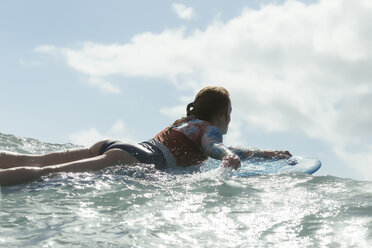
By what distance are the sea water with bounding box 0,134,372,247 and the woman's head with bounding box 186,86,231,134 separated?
89 centimetres

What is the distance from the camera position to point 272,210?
364 centimetres

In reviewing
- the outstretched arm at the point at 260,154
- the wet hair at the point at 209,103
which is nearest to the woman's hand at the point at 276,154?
the outstretched arm at the point at 260,154

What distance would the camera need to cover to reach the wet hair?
222 inches

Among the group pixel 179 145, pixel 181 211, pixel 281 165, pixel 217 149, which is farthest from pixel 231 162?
pixel 281 165

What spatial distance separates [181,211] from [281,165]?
10.3ft

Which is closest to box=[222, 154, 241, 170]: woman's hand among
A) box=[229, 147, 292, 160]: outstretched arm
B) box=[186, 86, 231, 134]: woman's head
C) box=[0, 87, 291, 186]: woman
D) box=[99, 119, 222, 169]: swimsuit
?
box=[0, 87, 291, 186]: woman

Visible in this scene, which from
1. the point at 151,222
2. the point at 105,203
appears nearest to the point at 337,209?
the point at 151,222

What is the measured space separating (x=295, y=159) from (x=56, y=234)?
4446mm

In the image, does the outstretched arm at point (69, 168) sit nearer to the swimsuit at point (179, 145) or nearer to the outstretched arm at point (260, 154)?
the swimsuit at point (179, 145)

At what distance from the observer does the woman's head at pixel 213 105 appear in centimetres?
565

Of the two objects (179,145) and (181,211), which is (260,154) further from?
(181,211)

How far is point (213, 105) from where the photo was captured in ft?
18.5

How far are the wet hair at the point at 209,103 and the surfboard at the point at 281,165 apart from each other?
0.80m

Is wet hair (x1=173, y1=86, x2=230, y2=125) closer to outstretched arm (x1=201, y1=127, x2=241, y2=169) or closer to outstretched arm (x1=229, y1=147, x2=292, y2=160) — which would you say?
outstretched arm (x1=201, y1=127, x2=241, y2=169)
